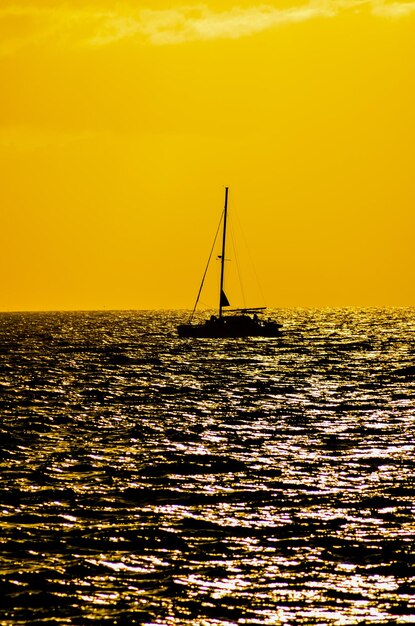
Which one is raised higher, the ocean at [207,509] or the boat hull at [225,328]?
the boat hull at [225,328]

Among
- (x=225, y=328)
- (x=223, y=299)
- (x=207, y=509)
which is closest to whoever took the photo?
(x=207, y=509)

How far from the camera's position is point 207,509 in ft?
80.6

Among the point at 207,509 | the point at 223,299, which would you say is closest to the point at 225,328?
the point at 223,299

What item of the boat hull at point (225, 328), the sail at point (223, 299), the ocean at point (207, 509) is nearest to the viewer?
the ocean at point (207, 509)

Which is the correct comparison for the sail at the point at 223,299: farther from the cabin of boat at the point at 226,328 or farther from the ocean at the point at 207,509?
the ocean at the point at 207,509

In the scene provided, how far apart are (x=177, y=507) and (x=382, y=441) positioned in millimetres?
14133

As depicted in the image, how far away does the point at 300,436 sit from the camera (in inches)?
1502

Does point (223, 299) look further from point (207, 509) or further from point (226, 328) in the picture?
point (207, 509)

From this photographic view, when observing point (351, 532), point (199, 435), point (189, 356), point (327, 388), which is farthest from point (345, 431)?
point (189, 356)

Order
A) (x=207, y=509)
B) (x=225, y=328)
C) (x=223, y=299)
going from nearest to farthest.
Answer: (x=207, y=509) → (x=223, y=299) → (x=225, y=328)

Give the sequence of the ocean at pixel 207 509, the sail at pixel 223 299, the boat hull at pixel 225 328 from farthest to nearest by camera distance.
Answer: the boat hull at pixel 225 328
the sail at pixel 223 299
the ocean at pixel 207 509

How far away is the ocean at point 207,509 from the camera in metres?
17.4

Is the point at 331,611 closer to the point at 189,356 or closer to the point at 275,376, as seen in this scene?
the point at 275,376

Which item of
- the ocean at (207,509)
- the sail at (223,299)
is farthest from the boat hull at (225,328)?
the ocean at (207,509)
